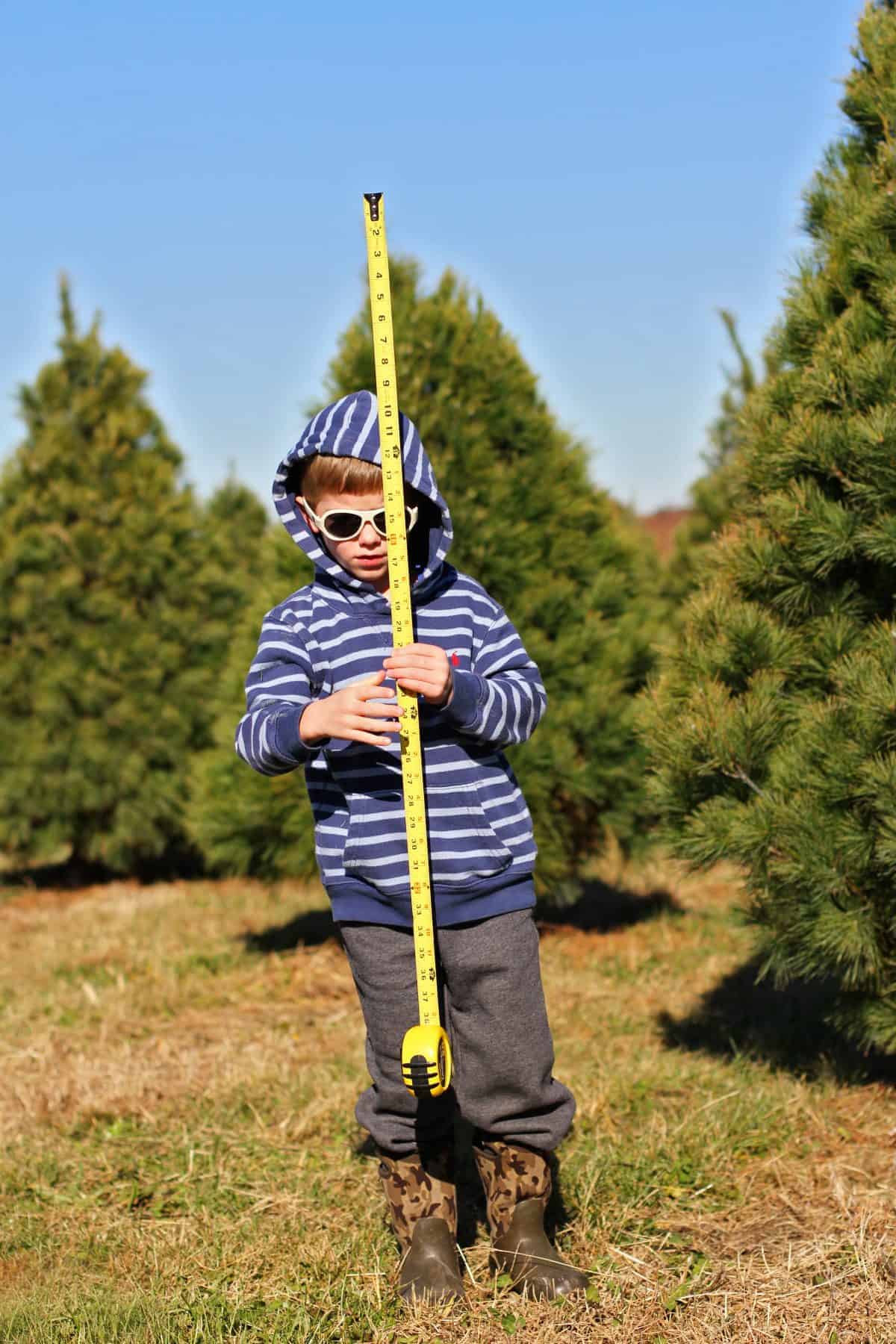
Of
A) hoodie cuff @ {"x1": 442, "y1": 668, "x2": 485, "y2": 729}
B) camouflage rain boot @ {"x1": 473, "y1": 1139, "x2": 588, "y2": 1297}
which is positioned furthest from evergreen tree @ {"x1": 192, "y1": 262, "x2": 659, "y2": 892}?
hoodie cuff @ {"x1": 442, "y1": 668, "x2": 485, "y2": 729}

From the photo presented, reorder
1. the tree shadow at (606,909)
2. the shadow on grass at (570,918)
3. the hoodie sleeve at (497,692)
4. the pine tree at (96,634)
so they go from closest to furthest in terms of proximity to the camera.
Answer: the hoodie sleeve at (497,692) < the shadow on grass at (570,918) < the tree shadow at (606,909) < the pine tree at (96,634)

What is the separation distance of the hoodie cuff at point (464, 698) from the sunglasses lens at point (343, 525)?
0.38 metres

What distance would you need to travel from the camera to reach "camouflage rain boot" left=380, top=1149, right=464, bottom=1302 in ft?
9.14

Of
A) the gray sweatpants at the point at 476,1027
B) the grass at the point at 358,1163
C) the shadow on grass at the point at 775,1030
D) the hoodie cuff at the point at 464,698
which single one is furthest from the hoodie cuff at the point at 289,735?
the shadow on grass at the point at 775,1030

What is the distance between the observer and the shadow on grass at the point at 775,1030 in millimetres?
4336

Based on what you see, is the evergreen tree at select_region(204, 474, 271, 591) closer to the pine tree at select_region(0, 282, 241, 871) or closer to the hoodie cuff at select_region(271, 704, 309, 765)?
the pine tree at select_region(0, 282, 241, 871)

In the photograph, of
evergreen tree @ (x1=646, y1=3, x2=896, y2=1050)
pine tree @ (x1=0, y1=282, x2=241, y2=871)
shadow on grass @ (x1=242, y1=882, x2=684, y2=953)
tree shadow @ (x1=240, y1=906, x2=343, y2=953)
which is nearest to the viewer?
evergreen tree @ (x1=646, y1=3, x2=896, y2=1050)

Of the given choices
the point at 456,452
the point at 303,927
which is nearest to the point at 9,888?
the point at 303,927

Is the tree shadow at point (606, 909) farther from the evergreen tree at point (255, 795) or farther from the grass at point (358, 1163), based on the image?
the evergreen tree at point (255, 795)

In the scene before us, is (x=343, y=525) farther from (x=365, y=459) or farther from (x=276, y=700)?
(x=276, y=700)

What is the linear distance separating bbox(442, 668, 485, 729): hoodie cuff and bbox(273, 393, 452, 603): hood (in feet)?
1.01

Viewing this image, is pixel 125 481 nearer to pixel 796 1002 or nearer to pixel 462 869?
pixel 796 1002

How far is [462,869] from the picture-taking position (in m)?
2.72

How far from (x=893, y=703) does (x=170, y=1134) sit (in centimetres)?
245
